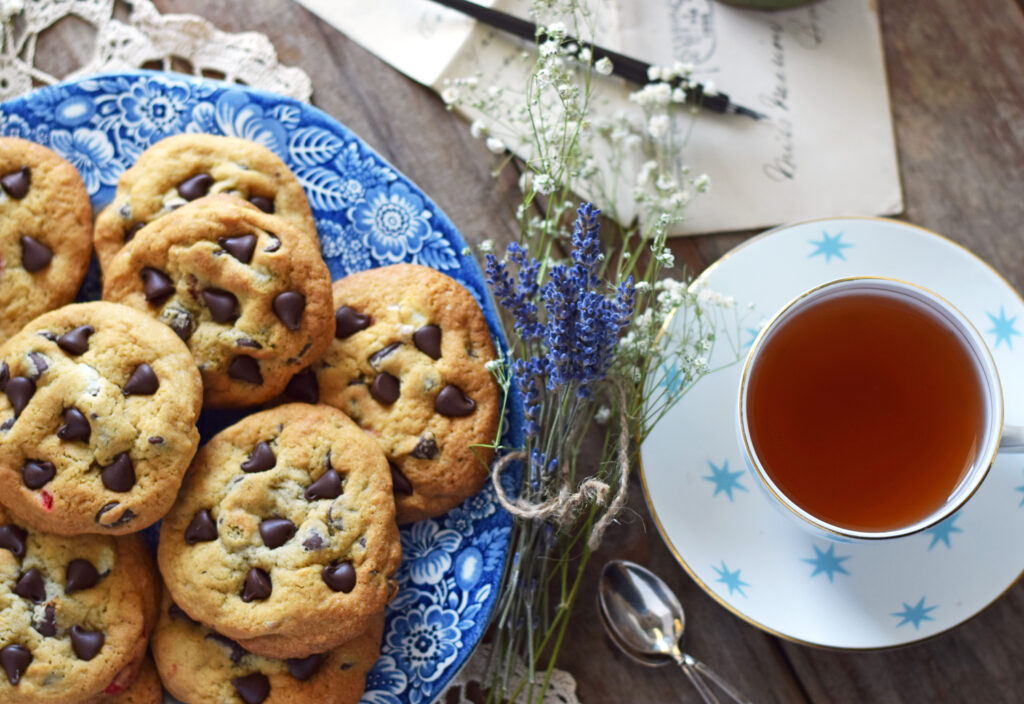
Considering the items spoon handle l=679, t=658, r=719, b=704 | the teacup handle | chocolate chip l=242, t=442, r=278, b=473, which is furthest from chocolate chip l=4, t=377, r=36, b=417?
Result: the teacup handle

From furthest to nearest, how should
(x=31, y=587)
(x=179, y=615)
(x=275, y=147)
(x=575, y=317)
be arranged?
(x=275, y=147) < (x=179, y=615) < (x=31, y=587) < (x=575, y=317)

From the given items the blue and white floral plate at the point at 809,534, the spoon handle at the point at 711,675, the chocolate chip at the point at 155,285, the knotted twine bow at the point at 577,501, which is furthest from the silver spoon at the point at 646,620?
the chocolate chip at the point at 155,285

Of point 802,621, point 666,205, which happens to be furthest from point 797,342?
point 802,621

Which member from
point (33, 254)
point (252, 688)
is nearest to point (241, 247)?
point (33, 254)

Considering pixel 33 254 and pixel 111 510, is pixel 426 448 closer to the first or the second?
pixel 111 510

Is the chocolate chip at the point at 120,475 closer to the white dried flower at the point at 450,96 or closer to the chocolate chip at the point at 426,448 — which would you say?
the chocolate chip at the point at 426,448

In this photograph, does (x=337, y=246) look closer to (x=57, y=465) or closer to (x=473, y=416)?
(x=473, y=416)
